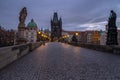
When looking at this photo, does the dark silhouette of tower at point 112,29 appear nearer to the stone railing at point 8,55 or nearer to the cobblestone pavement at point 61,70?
the cobblestone pavement at point 61,70

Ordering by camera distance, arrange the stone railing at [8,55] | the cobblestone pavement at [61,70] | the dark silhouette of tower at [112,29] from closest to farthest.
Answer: the cobblestone pavement at [61,70] < the stone railing at [8,55] < the dark silhouette of tower at [112,29]

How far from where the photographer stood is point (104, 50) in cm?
2791

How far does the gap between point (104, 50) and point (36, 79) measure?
69.5ft

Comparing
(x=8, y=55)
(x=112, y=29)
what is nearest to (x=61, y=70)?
(x=8, y=55)

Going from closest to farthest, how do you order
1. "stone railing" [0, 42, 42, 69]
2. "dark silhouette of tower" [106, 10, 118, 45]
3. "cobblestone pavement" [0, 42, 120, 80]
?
"cobblestone pavement" [0, 42, 120, 80], "stone railing" [0, 42, 42, 69], "dark silhouette of tower" [106, 10, 118, 45]

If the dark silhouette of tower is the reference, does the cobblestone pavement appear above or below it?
below

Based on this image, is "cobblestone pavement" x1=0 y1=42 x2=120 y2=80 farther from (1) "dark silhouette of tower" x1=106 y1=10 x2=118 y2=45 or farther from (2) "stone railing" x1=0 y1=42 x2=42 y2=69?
(1) "dark silhouette of tower" x1=106 y1=10 x2=118 y2=45

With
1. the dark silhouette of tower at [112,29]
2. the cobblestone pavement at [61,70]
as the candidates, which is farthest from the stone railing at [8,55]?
the dark silhouette of tower at [112,29]

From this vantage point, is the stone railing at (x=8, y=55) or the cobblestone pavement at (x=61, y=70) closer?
the cobblestone pavement at (x=61, y=70)

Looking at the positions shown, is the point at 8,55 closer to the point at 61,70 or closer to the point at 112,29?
the point at 61,70

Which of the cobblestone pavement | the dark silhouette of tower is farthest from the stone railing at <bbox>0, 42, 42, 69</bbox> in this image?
the dark silhouette of tower

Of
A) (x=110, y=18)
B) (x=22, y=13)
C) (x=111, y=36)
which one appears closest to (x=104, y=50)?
(x=111, y=36)

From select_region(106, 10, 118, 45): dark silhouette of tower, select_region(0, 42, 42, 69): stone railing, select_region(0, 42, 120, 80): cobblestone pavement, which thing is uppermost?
select_region(106, 10, 118, 45): dark silhouette of tower

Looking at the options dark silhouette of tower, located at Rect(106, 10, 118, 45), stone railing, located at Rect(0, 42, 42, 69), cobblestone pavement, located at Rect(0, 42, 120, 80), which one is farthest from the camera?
dark silhouette of tower, located at Rect(106, 10, 118, 45)
